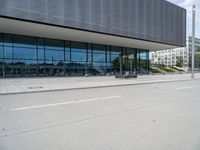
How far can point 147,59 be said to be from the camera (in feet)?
175

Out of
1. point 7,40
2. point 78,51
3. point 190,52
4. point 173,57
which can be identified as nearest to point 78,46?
point 78,51

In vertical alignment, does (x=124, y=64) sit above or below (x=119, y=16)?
below

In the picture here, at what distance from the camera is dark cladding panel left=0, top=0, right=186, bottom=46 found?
25.0 metres

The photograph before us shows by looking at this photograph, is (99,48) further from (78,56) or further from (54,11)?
(54,11)

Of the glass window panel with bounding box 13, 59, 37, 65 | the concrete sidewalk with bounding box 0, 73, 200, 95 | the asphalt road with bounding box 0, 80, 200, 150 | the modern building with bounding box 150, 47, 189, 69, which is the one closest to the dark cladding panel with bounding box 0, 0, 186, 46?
the concrete sidewalk with bounding box 0, 73, 200, 95

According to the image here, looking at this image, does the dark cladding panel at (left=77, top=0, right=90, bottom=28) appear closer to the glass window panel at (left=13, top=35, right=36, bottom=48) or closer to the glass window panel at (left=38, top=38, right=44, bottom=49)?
the glass window panel at (left=38, top=38, right=44, bottom=49)

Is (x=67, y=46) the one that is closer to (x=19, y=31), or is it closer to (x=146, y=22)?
(x=19, y=31)

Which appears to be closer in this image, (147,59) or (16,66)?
(16,66)

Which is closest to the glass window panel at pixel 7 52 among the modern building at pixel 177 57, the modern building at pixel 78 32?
the modern building at pixel 78 32

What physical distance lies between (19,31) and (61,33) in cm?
660

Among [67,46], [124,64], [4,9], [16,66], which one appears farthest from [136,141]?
[124,64]

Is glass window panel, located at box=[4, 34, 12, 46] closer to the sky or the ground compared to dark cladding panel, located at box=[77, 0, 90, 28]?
closer to the ground

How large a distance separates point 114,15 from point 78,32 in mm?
7600

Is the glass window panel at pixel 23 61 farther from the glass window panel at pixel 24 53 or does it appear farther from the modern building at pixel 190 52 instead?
the modern building at pixel 190 52
